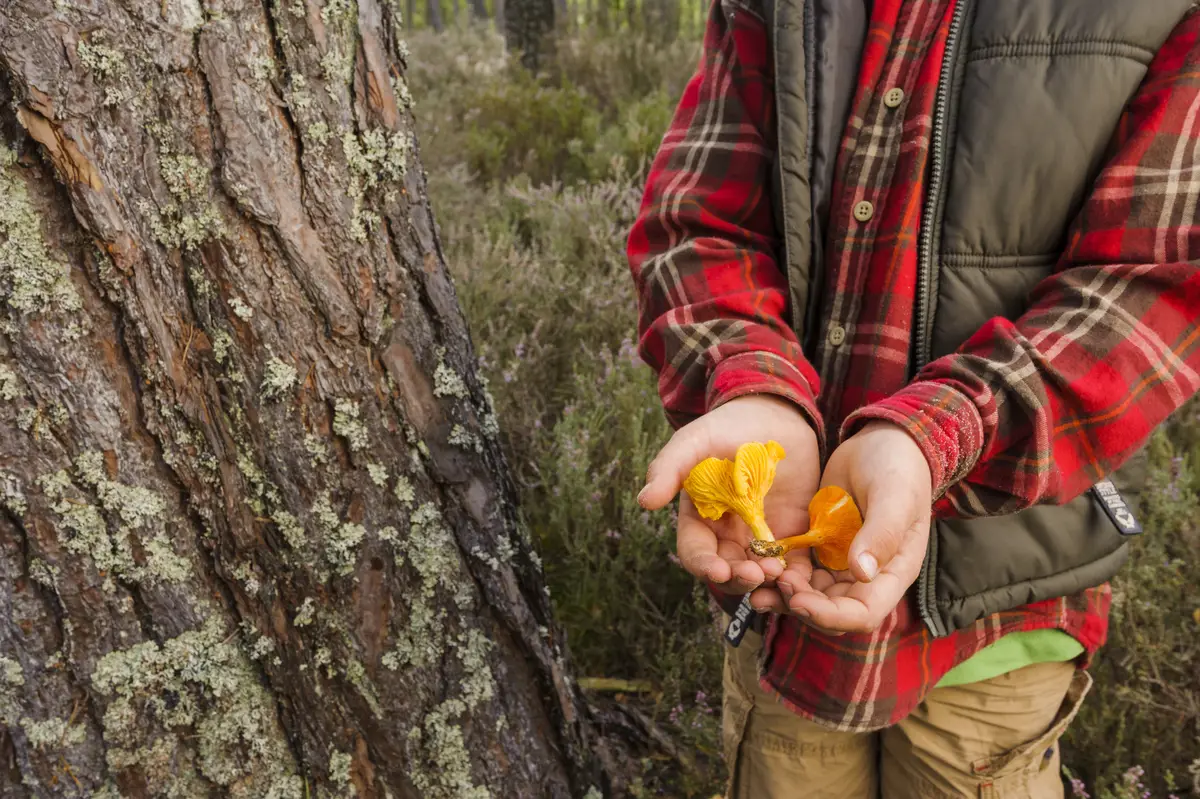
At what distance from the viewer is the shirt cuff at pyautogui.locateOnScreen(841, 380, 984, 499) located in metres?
1.08

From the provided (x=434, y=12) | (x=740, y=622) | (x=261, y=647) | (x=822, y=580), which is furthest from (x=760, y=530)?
(x=434, y=12)

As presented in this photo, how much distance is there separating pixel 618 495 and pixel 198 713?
1552 millimetres

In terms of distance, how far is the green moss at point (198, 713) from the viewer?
1411mm

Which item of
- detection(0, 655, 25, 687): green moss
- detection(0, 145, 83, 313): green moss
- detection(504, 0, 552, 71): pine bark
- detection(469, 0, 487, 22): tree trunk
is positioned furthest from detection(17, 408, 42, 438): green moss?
detection(469, 0, 487, 22): tree trunk

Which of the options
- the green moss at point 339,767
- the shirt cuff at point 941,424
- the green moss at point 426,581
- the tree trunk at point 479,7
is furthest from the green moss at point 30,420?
the tree trunk at point 479,7

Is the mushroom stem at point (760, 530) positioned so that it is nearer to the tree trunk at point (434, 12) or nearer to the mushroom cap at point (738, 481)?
the mushroom cap at point (738, 481)

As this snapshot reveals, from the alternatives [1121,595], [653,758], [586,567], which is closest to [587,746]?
[653,758]

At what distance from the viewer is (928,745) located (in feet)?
5.03

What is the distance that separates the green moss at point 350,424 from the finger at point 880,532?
2.96ft

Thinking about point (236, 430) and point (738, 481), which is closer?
point (738, 481)

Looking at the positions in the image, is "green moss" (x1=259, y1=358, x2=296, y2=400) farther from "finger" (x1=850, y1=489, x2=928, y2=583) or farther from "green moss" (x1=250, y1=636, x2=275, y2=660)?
"finger" (x1=850, y1=489, x2=928, y2=583)

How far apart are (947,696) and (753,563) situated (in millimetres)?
699

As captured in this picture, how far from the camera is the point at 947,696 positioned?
152 centimetres

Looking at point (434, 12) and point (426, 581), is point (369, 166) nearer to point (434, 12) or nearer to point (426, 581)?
point (426, 581)
